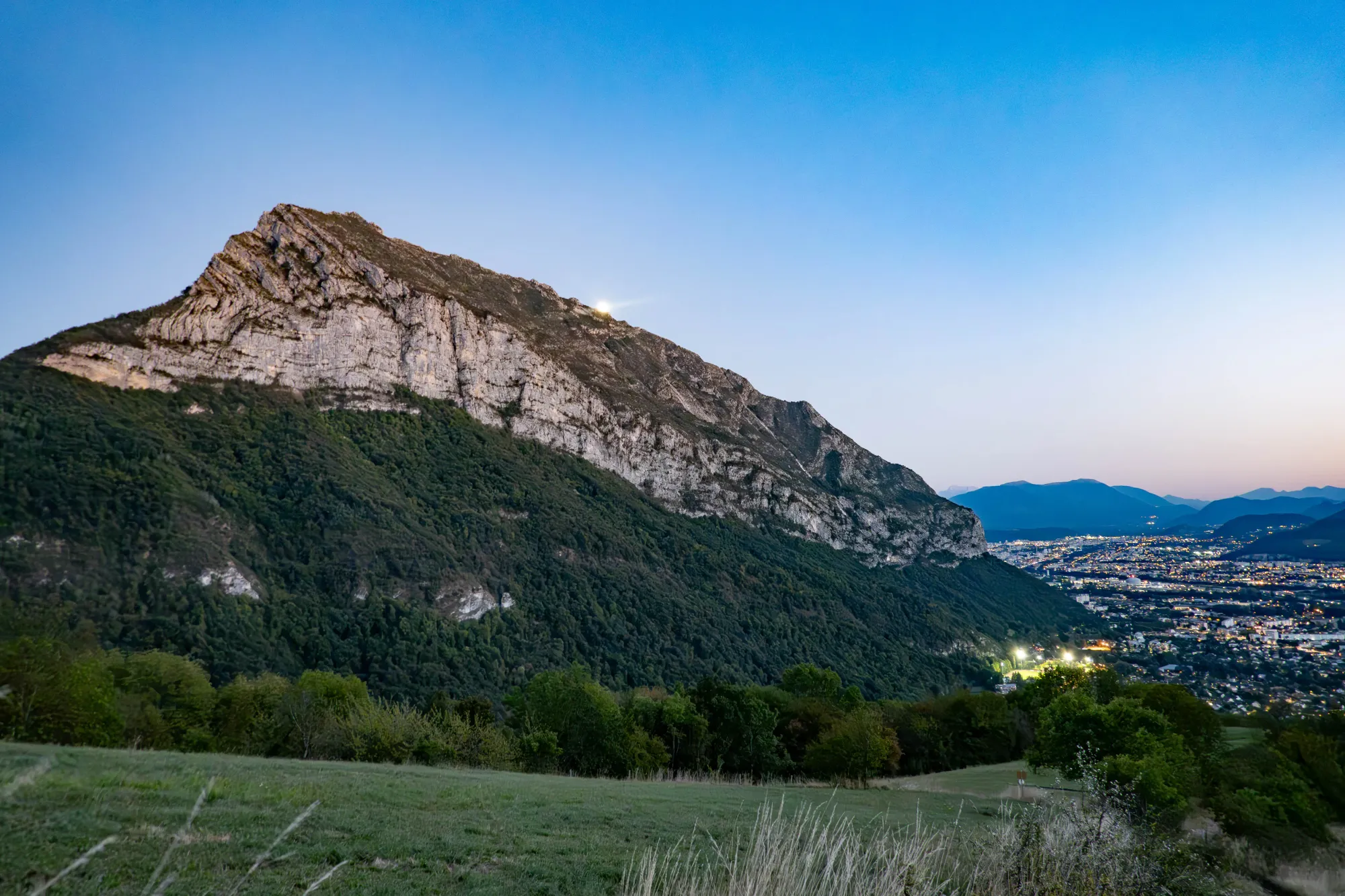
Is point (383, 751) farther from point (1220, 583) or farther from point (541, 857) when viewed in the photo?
point (1220, 583)

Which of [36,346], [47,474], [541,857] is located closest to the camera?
[541,857]

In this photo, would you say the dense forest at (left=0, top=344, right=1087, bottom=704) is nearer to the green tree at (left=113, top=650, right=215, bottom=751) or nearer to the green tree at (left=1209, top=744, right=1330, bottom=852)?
the green tree at (left=113, top=650, right=215, bottom=751)

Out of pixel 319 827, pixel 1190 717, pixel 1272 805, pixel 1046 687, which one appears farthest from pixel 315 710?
pixel 1046 687

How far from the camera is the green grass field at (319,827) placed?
7613 millimetres

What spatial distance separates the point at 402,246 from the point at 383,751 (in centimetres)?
16571

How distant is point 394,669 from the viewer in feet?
241

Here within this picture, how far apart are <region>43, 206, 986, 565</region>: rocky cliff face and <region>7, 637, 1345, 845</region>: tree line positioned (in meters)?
78.5

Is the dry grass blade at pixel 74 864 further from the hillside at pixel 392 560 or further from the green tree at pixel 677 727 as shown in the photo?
the hillside at pixel 392 560

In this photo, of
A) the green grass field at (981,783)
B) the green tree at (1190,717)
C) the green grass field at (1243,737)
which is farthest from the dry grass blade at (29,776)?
the green grass field at (1243,737)

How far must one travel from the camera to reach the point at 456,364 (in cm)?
13625

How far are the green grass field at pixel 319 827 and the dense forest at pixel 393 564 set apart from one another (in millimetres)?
36663

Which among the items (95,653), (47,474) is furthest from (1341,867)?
(47,474)

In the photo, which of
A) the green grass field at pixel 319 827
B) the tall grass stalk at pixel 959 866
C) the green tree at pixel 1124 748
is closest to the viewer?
the tall grass stalk at pixel 959 866

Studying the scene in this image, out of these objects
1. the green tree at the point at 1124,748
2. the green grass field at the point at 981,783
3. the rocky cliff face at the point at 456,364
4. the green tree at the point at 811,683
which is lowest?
the green tree at the point at 811,683
